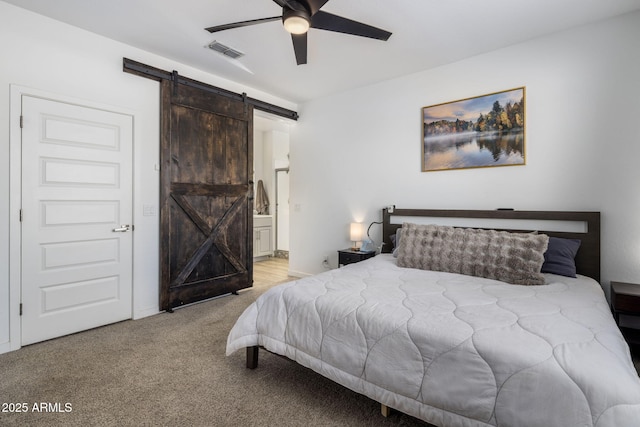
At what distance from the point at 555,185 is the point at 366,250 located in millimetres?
2118

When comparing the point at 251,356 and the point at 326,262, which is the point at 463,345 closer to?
the point at 251,356

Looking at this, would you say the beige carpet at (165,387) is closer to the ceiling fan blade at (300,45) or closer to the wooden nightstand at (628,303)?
the wooden nightstand at (628,303)

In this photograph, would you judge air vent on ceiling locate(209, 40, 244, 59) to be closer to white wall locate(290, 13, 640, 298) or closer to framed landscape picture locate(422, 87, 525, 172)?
white wall locate(290, 13, 640, 298)

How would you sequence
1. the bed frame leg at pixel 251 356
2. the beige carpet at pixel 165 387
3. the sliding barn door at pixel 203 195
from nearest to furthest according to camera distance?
the beige carpet at pixel 165 387 < the bed frame leg at pixel 251 356 < the sliding barn door at pixel 203 195

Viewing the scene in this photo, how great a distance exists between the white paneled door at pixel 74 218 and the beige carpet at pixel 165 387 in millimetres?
304

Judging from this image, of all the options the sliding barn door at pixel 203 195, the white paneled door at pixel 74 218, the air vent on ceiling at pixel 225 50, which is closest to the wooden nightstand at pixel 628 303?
the sliding barn door at pixel 203 195

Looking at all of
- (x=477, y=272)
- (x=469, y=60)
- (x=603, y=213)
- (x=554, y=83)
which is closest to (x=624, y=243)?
(x=603, y=213)

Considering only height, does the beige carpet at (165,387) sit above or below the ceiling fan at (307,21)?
below

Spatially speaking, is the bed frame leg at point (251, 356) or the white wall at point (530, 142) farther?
the white wall at point (530, 142)

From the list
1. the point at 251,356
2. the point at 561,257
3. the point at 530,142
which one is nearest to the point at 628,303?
the point at 561,257

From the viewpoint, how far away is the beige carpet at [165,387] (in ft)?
5.84

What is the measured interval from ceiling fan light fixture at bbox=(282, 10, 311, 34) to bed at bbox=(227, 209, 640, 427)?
5.78ft

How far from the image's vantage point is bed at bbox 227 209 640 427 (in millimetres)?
1206

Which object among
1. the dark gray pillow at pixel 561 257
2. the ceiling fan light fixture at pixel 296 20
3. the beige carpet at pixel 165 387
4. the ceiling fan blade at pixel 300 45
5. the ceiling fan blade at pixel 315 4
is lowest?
the beige carpet at pixel 165 387
